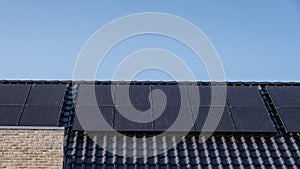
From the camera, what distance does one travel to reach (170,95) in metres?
12.3

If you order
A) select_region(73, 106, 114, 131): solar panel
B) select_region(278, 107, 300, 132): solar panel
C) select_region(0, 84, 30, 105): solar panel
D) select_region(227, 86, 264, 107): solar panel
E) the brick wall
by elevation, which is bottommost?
the brick wall

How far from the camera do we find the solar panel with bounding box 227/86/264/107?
12.0 meters

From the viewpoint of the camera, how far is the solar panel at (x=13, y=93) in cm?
1147

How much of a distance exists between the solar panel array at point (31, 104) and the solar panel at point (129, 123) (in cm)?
160

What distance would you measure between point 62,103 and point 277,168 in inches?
238

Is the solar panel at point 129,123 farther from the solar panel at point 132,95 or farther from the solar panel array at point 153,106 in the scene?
the solar panel at point 132,95

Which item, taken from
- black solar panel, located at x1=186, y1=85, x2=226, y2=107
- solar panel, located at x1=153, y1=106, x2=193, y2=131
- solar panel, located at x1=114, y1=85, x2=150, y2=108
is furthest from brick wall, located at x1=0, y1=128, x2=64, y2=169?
black solar panel, located at x1=186, y1=85, x2=226, y2=107

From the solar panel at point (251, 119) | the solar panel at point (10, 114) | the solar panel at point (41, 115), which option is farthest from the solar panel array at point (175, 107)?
the solar panel at point (10, 114)

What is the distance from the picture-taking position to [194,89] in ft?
42.0

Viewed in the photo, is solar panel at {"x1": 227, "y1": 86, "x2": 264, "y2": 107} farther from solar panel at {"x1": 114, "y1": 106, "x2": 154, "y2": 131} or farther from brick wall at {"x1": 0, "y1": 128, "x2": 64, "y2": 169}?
brick wall at {"x1": 0, "y1": 128, "x2": 64, "y2": 169}

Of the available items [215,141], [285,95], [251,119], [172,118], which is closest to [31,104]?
[172,118]

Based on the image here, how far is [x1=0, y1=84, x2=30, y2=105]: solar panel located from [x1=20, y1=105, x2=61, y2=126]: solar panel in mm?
532

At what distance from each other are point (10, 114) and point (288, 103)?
7989 millimetres

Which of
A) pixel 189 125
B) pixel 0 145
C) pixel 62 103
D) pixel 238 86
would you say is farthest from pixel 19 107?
pixel 238 86
